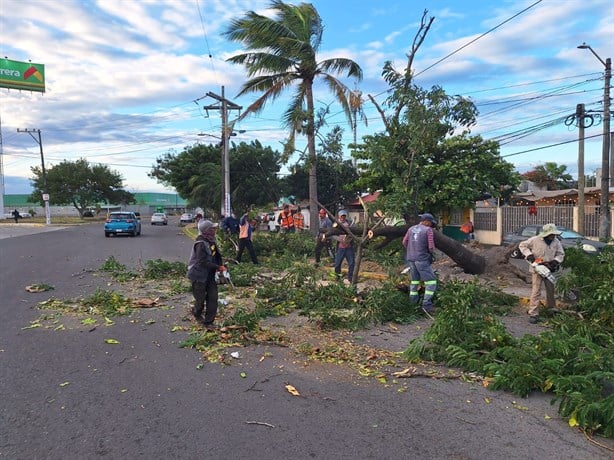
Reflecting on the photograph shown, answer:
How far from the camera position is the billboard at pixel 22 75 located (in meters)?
60.1

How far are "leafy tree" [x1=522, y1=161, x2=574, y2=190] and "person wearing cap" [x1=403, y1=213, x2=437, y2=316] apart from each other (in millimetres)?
56922

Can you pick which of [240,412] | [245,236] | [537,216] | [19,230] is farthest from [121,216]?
[240,412]

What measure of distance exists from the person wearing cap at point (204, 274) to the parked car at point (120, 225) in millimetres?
25182

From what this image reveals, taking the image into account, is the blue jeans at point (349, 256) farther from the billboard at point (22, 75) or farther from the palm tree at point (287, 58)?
the billboard at point (22, 75)

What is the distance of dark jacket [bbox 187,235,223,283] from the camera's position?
7168mm

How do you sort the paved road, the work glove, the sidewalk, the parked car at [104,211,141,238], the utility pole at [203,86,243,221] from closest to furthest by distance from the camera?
1. the paved road
2. the work glove
3. the utility pole at [203,86,243,221]
4. the parked car at [104,211,141,238]
5. the sidewalk

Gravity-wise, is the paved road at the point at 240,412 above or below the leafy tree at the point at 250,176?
below

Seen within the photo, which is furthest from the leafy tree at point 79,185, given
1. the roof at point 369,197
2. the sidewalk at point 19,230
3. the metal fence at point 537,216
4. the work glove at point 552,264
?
the work glove at point 552,264

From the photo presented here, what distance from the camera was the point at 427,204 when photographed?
21828 mm

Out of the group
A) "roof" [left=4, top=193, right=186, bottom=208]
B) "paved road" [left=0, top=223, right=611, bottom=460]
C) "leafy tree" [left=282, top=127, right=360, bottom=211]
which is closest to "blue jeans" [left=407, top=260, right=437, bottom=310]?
"paved road" [left=0, top=223, right=611, bottom=460]

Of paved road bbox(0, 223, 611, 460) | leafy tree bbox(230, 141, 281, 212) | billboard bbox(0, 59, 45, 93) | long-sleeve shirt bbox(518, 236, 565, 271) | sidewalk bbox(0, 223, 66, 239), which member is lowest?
sidewalk bbox(0, 223, 66, 239)

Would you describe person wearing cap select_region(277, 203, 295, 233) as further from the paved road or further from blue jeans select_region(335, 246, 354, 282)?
the paved road

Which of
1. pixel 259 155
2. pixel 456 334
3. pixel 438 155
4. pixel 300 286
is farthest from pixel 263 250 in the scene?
pixel 259 155

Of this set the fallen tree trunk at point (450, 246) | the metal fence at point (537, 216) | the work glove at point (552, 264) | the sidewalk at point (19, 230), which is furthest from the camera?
the sidewalk at point (19, 230)
